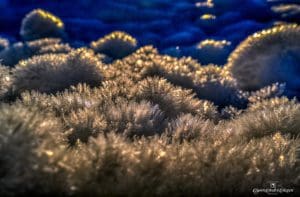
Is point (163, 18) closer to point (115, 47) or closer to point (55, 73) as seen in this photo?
point (115, 47)

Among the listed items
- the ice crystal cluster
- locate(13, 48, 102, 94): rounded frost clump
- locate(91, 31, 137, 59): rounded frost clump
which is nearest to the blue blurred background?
locate(91, 31, 137, 59): rounded frost clump

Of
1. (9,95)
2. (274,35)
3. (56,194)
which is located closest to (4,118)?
(56,194)

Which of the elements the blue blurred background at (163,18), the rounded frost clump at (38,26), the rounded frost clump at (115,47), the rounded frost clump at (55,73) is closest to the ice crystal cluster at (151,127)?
the rounded frost clump at (55,73)

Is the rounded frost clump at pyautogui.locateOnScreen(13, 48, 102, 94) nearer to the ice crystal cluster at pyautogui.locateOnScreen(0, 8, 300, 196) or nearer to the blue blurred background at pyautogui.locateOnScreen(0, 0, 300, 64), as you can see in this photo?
the ice crystal cluster at pyautogui.locateOnScreen(0, 8, 300, 196)

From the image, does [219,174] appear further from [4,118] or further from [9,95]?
[9,95]

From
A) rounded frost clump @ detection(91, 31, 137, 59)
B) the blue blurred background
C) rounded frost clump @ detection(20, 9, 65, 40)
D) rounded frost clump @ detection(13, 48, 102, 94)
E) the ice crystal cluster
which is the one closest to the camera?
the ice crystal cluster

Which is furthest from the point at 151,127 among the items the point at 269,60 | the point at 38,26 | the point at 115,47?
the point at 38,26
